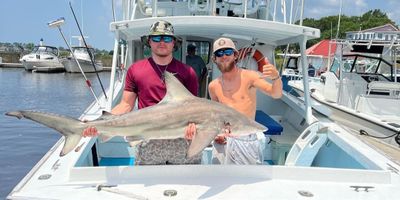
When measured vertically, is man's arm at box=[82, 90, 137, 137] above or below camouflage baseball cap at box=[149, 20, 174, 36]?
below

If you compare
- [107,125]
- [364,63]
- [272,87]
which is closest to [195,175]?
[107,125]

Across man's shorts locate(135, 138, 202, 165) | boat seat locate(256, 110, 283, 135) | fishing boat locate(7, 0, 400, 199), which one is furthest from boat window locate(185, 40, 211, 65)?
man's shorts locate(135, 138, 202, 165)

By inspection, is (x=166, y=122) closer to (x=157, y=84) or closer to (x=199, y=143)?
(x=199, y=143)

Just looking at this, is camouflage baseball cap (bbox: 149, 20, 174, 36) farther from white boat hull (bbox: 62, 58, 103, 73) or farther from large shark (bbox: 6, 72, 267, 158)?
white boat hull (bbox: 62, 58, 103, 73)

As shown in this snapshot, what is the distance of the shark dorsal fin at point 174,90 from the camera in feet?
10.2

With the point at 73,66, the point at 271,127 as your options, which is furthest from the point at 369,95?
the point at 73,66

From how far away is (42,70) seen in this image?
43.2 m

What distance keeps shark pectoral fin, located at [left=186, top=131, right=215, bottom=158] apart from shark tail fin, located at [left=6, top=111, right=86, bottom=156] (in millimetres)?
802

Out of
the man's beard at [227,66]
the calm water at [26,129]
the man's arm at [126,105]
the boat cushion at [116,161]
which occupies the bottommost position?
the calm water at [26,129]

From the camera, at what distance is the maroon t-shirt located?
11.3 ft

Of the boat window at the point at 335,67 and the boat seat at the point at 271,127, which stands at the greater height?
the boat window at the point at 335,67

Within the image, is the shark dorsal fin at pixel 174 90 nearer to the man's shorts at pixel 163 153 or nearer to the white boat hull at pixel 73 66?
the man's shorts at pixel 163 153

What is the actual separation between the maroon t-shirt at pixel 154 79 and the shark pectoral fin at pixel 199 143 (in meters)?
0.55

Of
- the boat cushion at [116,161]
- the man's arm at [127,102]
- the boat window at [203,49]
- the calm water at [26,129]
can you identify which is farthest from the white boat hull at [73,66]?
the man's arm at [127,102]
